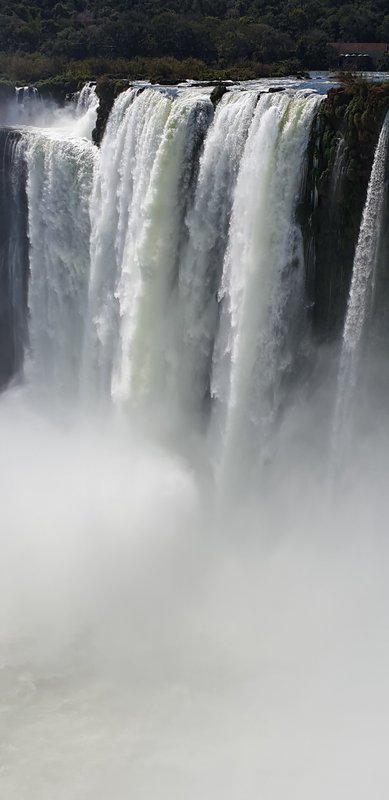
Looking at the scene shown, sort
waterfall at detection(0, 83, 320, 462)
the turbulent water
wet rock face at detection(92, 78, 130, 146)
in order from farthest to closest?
wet rock face at detection(92, 78, 130, 146), waterfall at detection(0, 83, 320, 462), the turbulent water

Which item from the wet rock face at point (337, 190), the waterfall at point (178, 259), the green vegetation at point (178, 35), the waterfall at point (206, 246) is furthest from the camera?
the green vegetation at point (178, 35)

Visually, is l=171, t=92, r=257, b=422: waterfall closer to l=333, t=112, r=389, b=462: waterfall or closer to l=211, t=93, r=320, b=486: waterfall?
l=211, t=93, r=320, b=486: waterfall

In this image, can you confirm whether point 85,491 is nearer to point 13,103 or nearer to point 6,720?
point 6,720

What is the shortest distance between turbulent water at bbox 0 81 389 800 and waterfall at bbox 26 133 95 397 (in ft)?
0.25

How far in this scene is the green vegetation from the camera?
30047 millimetres

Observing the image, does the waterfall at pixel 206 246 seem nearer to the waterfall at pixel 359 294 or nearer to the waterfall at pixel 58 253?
the waterfall at pixel 359 294

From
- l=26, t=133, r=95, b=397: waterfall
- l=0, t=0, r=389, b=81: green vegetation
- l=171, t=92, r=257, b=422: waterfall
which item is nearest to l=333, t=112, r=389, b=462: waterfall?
l=171, t=92, r=257, b=422: waterfall

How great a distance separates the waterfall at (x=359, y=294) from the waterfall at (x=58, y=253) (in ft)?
27.2

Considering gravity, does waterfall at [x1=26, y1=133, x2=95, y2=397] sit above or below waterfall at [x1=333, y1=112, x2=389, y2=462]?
above

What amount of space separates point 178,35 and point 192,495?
20.9 meters

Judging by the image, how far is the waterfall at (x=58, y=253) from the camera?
21.8 metres

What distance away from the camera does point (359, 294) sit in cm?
1490

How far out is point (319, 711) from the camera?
13562 millimetres

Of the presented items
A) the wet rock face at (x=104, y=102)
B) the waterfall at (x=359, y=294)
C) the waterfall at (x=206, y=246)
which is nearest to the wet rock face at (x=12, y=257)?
the wet rock face at (x=104, y=102)
